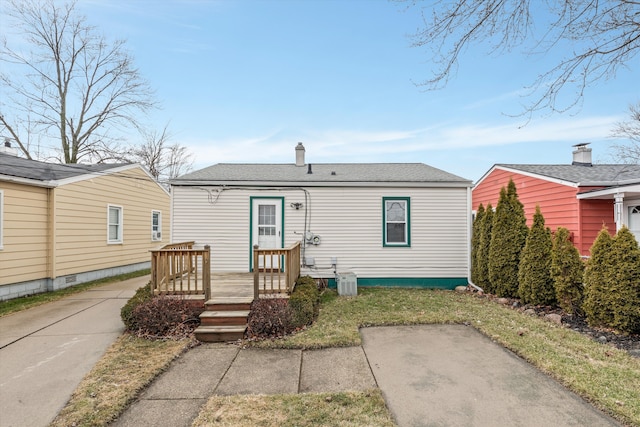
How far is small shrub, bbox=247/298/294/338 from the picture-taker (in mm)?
4914

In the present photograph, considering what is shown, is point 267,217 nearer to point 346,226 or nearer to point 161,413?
point 346,226

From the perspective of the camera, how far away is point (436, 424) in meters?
2.71

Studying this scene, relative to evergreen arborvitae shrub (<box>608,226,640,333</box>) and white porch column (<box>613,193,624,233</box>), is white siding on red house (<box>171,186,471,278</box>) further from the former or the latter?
evergreen arborvitae shrub (<box>608,226,640,333</box>)

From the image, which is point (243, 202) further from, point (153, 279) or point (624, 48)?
point (624, 48)

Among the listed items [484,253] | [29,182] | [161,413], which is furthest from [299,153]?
[161,413]

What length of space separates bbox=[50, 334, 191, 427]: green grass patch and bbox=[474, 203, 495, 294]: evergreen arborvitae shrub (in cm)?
723

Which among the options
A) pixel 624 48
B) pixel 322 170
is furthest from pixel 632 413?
pixel 322 170

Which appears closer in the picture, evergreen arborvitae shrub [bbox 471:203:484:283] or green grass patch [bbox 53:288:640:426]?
green grass patch [bbox 53:288:640:426]

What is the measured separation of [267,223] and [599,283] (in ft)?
23.9

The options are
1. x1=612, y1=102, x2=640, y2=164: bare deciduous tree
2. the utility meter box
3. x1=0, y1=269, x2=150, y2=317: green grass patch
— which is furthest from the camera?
x1=612, y1=102, x2=640, y2=164: bare deciduous tree

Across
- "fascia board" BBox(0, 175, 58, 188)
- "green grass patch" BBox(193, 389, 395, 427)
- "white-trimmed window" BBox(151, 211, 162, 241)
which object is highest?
"fascia board" BBox(0, 175, 58, 188)

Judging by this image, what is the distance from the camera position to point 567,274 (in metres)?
5.82

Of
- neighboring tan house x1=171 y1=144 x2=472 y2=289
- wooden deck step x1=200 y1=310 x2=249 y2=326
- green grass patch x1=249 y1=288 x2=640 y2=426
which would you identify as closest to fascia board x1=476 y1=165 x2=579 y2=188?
neighboring tan house x1=171 y1=144 x2=472 y2=289

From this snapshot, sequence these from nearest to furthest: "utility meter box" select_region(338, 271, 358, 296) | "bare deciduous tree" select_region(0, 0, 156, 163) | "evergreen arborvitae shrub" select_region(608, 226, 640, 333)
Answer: "evergreen arborvitae shrub" select_region(608, 226, 640, 333) < "utility meter box" select_region(338, 271, 358, 296) < "bare deciduous tree" select_region(0, 0, 156, 163)
